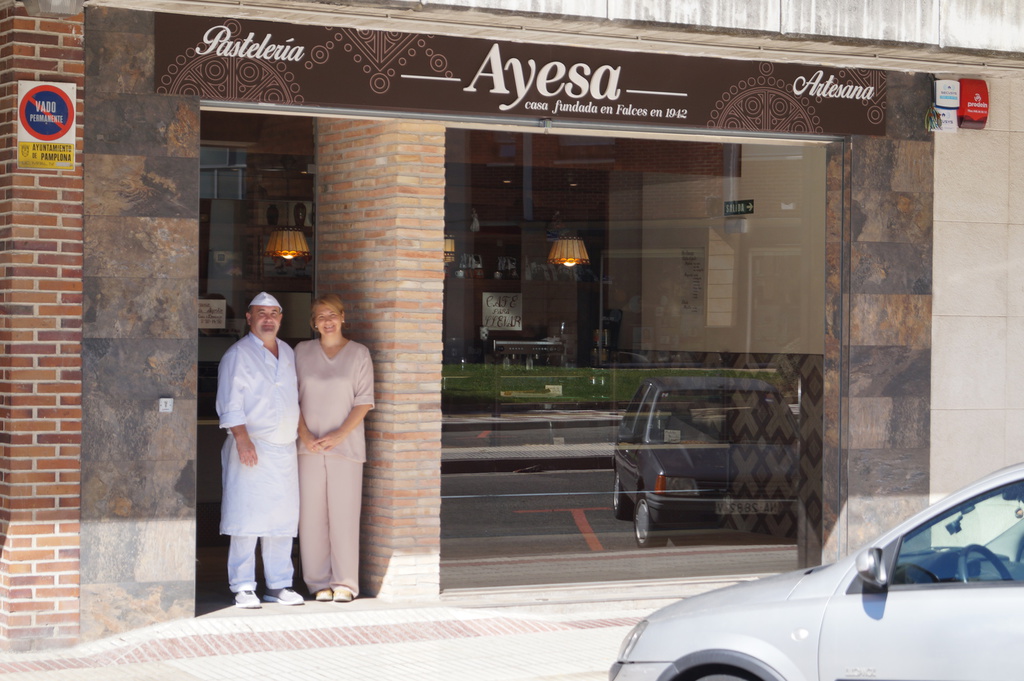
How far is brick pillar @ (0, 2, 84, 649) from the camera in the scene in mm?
7789

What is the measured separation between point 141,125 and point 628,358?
489 cm

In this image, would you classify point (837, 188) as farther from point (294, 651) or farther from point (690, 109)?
point (294, 651)

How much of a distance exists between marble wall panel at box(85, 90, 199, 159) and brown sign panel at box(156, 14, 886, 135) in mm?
134

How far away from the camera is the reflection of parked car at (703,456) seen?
36.4 ft

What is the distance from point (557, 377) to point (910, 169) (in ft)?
10.5

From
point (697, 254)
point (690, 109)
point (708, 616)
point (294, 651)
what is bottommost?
point (294, 651)

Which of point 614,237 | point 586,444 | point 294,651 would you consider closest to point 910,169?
point 614,237

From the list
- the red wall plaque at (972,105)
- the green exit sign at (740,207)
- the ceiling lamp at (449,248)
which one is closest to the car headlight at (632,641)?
the ceiling lamp at (449,248)

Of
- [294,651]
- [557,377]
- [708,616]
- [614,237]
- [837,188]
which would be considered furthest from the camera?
[614,237]

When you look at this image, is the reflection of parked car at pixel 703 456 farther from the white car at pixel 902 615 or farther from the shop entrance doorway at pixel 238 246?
the white car at pixel 902 615

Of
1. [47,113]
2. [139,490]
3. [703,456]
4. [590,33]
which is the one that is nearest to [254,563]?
[139,490]

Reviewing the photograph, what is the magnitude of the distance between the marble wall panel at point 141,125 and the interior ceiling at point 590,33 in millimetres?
555

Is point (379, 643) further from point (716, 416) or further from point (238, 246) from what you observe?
point (716, 416)

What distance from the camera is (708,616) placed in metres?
5.25
